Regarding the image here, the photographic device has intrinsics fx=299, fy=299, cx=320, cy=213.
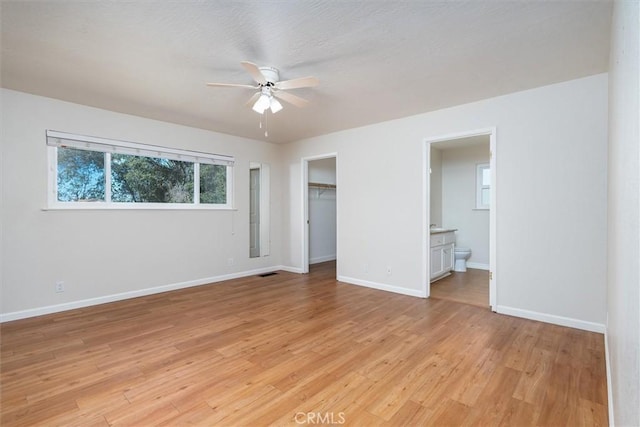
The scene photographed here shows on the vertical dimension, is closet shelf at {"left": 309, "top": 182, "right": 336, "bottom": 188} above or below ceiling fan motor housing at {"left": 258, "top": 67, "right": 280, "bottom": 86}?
below

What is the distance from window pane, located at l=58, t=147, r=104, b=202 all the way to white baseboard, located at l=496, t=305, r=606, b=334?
530cm

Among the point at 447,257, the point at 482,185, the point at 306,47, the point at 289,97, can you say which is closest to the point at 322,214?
the point at 447,257

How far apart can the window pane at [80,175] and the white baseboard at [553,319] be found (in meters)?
5.30

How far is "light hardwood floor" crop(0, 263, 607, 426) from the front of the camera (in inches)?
71.5

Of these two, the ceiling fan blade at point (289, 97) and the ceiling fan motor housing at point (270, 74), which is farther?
the ceiling fan blade at point (289, 97)

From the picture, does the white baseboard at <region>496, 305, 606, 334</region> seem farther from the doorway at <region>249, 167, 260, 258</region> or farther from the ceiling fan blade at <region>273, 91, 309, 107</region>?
the doorway at <region>249, 167, 260, 258</region>

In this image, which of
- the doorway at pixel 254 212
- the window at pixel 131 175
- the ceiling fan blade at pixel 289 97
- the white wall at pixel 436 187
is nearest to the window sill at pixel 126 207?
the window at pixel 131 175

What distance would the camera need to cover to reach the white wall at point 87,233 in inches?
133

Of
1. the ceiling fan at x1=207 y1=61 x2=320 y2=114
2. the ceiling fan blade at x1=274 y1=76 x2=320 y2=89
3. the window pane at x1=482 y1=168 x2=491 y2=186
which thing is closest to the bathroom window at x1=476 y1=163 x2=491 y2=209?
the window pane at x1=482 y1=168 x2=491 y2=186

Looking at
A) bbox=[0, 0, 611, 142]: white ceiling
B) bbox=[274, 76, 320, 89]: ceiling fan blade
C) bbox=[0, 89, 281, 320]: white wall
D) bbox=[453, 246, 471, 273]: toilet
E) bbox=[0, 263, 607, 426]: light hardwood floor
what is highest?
bbox=[0, 0, 611, 142]: white ceiling

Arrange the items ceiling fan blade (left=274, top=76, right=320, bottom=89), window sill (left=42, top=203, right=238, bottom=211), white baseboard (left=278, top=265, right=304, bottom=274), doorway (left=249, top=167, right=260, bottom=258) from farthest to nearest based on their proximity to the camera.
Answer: white baseboard (left=278, top=265, right=304, bottom=274), doorway (left=249, top=167, right=260, bottom=258), window sill (left=42, top=203, right=238, bottom=211), ceiling fan blade (left=274, top=76, right=320, bottom=89)

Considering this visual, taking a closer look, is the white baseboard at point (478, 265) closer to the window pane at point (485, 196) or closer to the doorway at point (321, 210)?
the window pane at point (485, 196)

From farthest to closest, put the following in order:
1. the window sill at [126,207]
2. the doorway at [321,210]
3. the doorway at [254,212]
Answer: the doorway at [321,210]
the doorway at [254,212]
the window sill at [126,207]

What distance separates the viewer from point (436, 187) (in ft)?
21.7
